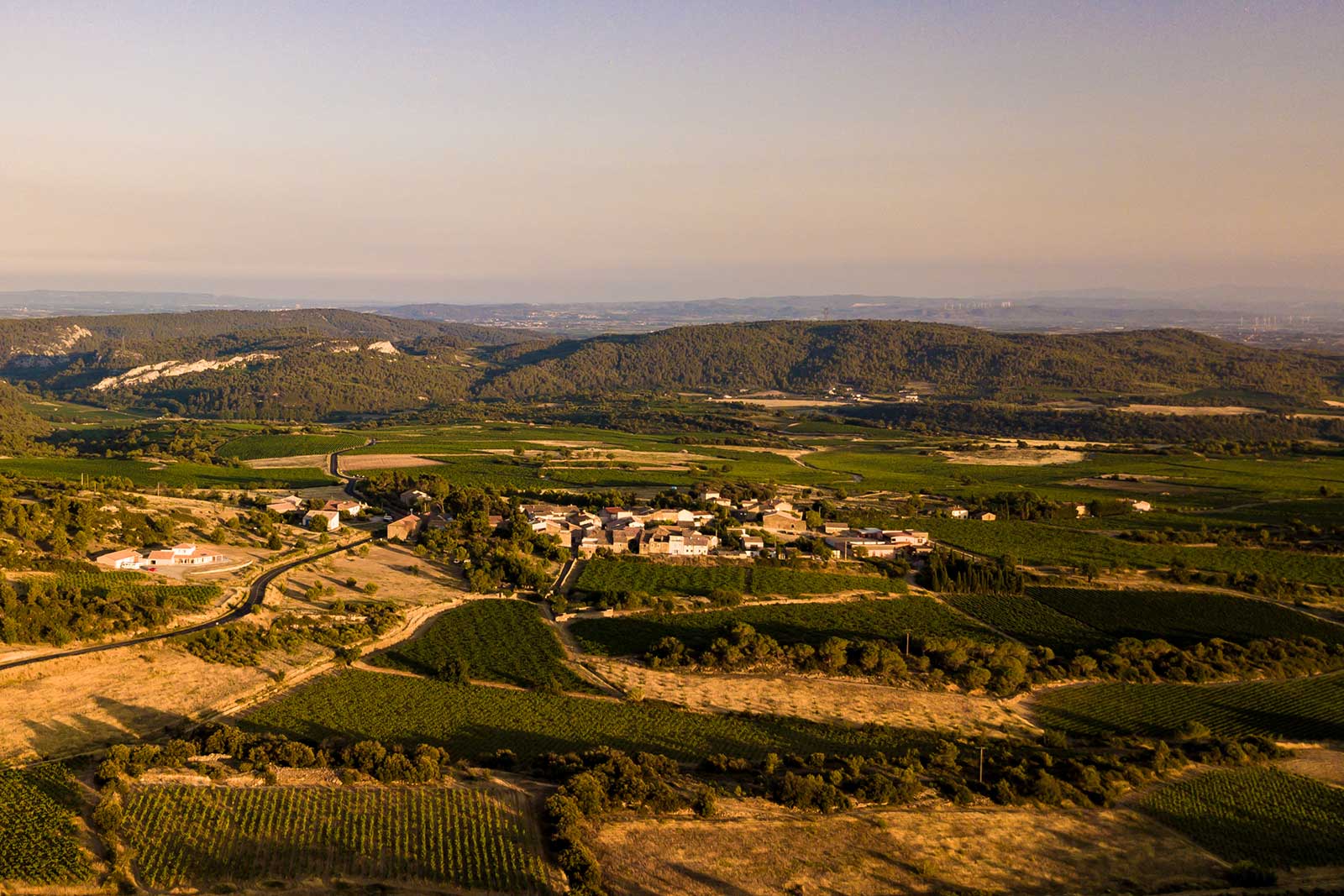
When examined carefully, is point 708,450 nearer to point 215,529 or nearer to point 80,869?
point 215,529

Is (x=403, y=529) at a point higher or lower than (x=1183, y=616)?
higher

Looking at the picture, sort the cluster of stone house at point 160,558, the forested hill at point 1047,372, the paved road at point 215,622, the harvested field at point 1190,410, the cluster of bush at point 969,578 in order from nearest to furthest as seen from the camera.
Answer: the paved road at point 215,622 < the cluster of stone house at point 160,558 < the cluster of bush at point 969,578 < the harvested field at point 1190,410 < the forested hill at point 1047,372

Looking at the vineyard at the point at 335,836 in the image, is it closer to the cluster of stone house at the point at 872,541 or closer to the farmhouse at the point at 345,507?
the cluster of stone house at the point at 872,541

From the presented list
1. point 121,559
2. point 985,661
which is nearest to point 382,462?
point 121,559

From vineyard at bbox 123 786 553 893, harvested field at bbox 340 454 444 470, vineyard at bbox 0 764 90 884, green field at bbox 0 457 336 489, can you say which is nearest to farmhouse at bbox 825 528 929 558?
vineyard at bbox 123 786 553 893

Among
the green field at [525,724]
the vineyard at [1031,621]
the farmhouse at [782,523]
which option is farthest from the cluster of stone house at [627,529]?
the green field at [525,724]

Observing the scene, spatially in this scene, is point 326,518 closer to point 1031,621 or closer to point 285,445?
point 1031,621

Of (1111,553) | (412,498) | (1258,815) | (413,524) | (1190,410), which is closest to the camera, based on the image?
(1258,815)
